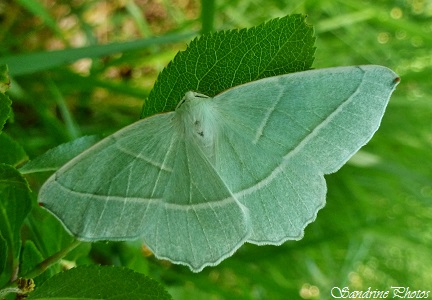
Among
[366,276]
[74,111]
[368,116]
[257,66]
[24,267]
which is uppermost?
[257,66]

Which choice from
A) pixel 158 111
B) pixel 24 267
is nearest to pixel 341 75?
pixel 158 111

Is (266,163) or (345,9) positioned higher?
(266,163)

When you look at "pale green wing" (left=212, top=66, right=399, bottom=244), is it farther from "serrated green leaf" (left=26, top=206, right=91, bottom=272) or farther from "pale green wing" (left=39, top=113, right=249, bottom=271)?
"serrated green leaf" (left=26, top=206, right=91, bottom=272)

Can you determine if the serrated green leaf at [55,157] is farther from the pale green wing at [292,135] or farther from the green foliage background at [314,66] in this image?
the green foliage background at [314,66]

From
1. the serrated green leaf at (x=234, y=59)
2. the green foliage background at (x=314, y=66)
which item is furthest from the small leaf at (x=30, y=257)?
the green foliage background at (x=314, y=66)

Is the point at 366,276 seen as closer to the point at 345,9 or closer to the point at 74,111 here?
the point at 345,9

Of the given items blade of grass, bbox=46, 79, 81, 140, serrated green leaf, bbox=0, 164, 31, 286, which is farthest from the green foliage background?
serrated green leaf, bbox=0, 164, 31, 286
